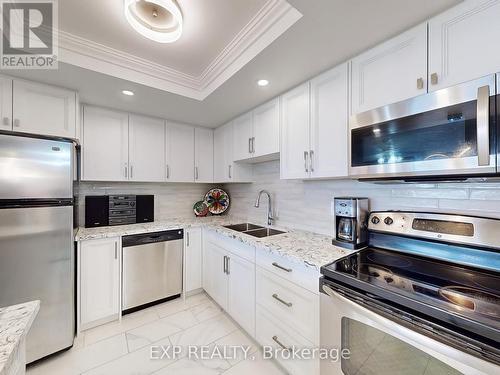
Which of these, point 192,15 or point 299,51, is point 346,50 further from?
point 192,15

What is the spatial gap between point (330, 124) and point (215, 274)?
1.90 meters

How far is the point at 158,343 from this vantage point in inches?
72.0

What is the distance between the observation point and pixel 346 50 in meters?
1.40

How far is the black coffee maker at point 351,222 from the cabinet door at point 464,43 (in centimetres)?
77

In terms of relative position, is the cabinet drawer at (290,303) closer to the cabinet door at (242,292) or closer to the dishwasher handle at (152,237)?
the cabinet door at (242,292)

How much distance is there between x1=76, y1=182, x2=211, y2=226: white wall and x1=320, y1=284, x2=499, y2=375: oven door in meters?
2.40

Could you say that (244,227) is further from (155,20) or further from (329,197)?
(155,20)

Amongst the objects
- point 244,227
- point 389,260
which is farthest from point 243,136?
point 389,260

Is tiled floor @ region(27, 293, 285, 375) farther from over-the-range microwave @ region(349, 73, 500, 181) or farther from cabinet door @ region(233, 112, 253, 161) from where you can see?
cabinet door @ region(233, 112, 253, 161)

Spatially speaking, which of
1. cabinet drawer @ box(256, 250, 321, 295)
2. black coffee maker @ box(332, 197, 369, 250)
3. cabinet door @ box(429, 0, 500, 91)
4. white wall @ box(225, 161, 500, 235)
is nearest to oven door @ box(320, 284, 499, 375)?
cabinet drawer @ box(256, 250, 321, 295)

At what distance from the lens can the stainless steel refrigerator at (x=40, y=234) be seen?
1.49 metres

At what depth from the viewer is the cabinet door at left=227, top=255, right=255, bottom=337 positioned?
5.90 ft

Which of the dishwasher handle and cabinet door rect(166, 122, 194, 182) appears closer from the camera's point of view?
the dishwasher handle

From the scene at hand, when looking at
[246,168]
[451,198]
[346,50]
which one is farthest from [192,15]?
[451,198]
